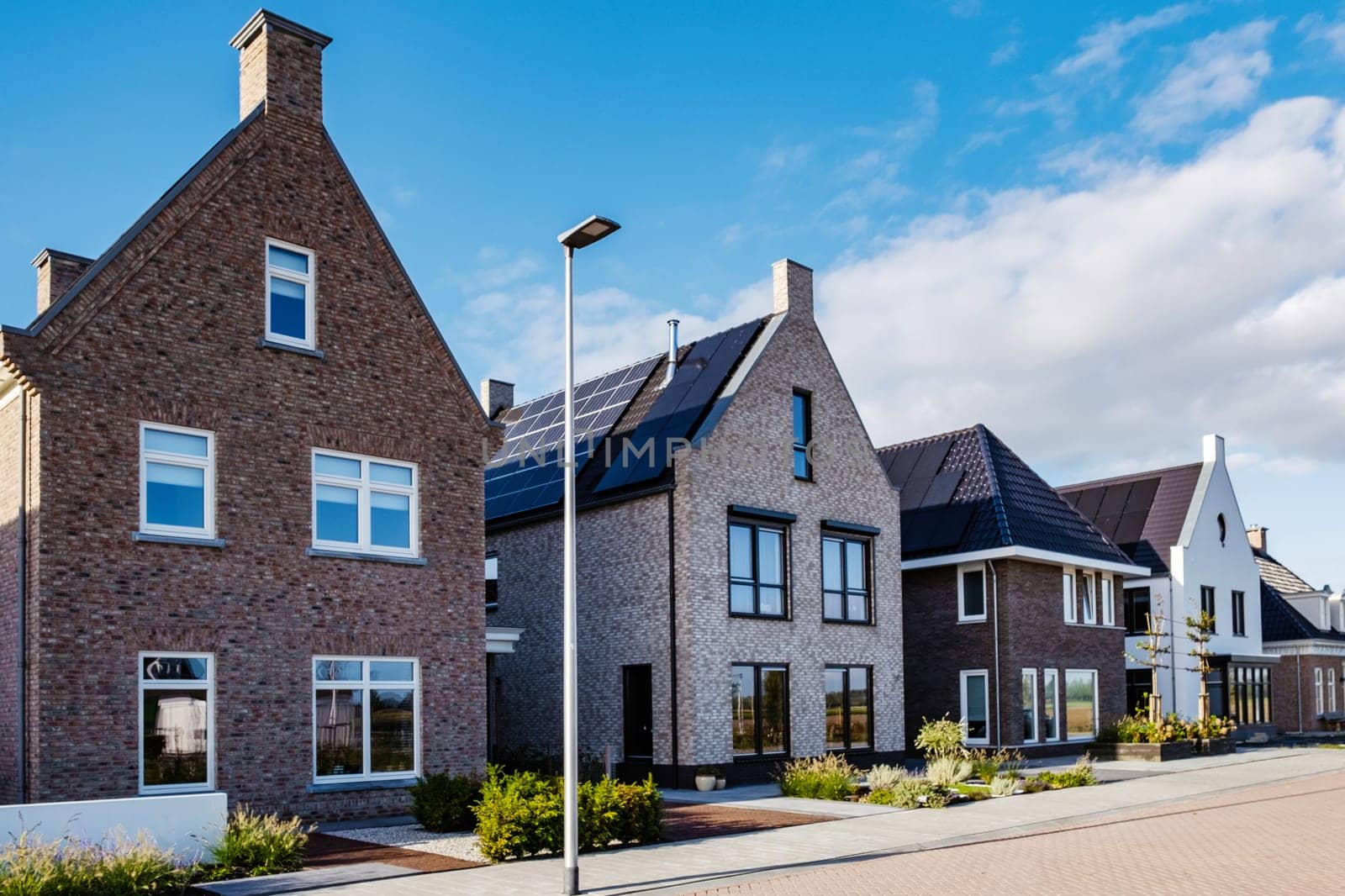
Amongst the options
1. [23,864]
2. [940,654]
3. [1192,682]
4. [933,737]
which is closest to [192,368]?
[23,864]

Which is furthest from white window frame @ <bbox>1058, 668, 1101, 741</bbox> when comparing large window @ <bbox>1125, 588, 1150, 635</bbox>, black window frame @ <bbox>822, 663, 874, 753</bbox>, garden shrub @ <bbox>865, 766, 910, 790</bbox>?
garden shrub @ <bbox>865, 766, 910, 790</bbox>

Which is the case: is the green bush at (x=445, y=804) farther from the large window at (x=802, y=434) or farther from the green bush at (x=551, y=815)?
the large window at (x=802, y=434)

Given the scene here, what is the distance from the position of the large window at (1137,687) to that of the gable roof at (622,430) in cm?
1838

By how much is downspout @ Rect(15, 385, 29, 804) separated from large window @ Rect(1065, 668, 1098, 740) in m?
23.2

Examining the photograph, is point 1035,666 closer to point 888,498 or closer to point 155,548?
point 888,498

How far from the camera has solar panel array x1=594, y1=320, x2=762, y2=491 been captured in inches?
922

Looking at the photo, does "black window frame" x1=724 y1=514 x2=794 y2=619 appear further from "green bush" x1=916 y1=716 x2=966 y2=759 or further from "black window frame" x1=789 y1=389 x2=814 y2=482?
"green bush" x1=916 y1=716 x2=966 y2=759

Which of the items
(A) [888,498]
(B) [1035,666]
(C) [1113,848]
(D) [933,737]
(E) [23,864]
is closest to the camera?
(E) [23,864]

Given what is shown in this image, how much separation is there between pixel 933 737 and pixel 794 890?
12901mm

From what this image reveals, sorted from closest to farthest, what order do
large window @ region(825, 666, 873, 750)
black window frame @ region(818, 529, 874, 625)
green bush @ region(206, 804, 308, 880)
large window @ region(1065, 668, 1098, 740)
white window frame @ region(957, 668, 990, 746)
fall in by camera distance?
green bush @ region(206, 804, 308, 880)
large window @ region(825, 666, 873, 750)
black window frame @ region(818, 529, 874, 625)
white window frame @ region(957, 668, 990, 746)
large window @ region(1065, 668, 1098, 740)

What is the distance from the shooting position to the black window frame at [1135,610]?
3569cm

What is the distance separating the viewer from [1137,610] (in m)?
36.1

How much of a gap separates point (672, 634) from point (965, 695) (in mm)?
9749

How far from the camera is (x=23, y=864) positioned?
34.2ft
